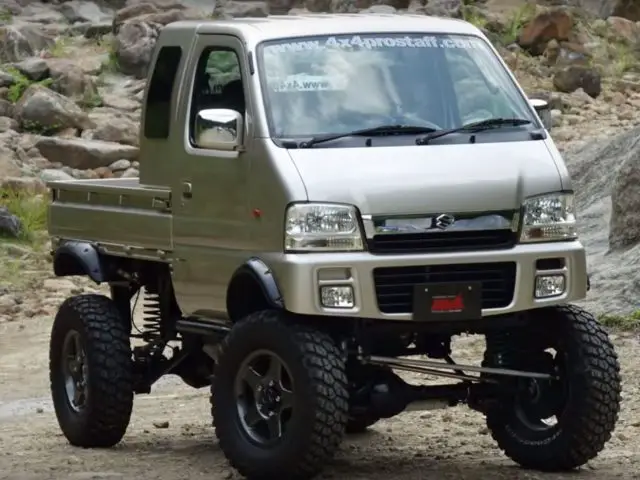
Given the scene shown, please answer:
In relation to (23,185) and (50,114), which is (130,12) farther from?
(23,185)

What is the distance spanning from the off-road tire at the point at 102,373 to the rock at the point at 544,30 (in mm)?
20013

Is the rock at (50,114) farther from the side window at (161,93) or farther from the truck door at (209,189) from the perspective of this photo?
the truck door at (209,189)

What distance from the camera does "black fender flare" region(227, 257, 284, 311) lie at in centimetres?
825

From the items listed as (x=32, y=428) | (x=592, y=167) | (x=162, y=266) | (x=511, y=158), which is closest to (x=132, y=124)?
(x=592, y=167)

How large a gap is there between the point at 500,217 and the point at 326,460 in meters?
1.34

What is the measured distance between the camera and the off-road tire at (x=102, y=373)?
10000 millimetres

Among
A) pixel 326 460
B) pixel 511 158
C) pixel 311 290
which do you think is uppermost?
pixel 511 158

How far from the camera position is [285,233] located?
8.27 m

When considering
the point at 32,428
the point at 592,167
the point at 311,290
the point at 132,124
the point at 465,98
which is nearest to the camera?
the point at 311,290

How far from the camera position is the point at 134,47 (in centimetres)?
2742

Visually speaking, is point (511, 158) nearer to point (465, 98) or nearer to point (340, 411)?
point (465, 98)

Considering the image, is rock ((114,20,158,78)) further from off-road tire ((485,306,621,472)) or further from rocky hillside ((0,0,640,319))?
off-road tire ((485,306,621,472))

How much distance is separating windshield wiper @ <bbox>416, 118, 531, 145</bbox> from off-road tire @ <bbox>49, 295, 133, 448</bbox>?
7.57ft

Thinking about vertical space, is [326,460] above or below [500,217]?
below
